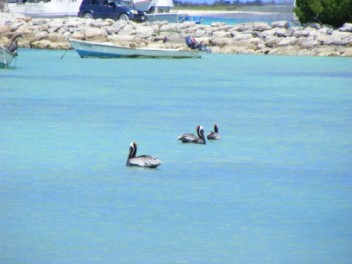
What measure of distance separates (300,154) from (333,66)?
Result: 23169mm

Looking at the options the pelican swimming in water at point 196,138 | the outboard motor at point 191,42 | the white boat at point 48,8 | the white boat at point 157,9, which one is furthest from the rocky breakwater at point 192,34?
the pelican swimming in water at point 196,138

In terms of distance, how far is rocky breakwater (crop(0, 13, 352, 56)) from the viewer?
46.3m

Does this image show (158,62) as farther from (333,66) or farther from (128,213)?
(128,213)

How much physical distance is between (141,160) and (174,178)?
80cm

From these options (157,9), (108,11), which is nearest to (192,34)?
(108,11)

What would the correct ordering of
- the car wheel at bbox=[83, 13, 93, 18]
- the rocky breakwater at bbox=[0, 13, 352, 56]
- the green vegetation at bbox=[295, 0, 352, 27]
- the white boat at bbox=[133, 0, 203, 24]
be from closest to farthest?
the rocky breakwater at bbox=[0, 13, 352, 56], the green vegetation at bbox=[295, 0, 352, 27], the car wheel at bbox=[83, 13, 93, 18], the white boat at bbox=[133, 0, 203, 24]

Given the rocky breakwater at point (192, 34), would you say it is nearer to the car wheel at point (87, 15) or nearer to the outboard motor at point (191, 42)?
the outboard motor at point (191, 42)

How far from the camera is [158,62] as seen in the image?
41062 millimetres

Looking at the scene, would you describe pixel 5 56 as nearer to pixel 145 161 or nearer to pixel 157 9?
pixel 145 161

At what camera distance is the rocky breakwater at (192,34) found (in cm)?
4634

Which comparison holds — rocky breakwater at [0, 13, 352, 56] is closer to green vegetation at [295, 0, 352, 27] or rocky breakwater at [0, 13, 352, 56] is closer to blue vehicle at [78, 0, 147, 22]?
green vegetation at [295, 0, 352, 27]

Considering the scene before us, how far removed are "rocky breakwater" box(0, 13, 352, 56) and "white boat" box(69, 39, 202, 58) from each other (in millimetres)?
4582

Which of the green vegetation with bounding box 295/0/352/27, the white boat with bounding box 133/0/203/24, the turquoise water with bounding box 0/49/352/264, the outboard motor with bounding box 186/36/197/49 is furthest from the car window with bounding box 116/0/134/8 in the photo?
the turquoise water with bounding box 0/49/352/264

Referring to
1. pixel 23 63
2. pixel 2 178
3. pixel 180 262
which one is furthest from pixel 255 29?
pixel 180 262
